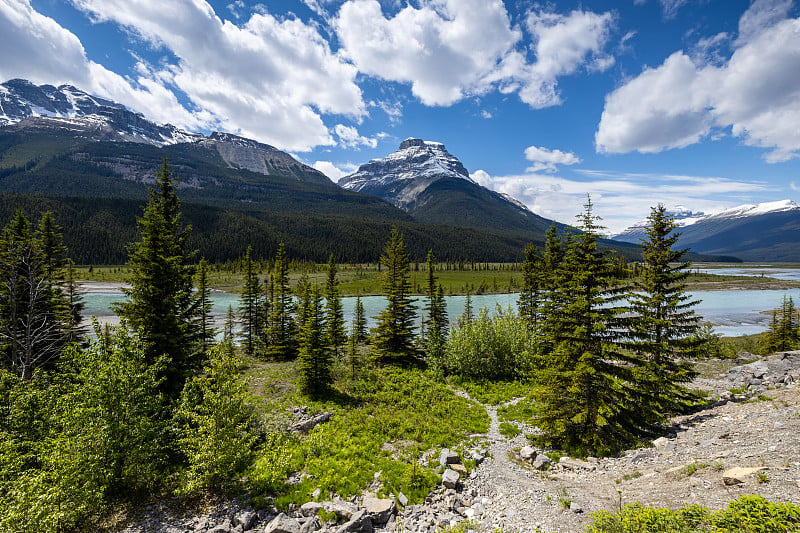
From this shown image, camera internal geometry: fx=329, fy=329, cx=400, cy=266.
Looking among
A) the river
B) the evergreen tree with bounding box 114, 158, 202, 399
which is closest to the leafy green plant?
the evergreen tree with bounding box 114, 158, 202, 399

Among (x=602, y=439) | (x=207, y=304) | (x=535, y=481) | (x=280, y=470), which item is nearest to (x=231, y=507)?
(x=280, y=470)

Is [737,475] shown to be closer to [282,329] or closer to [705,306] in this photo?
[282,329]

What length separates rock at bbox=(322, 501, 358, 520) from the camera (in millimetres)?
13055

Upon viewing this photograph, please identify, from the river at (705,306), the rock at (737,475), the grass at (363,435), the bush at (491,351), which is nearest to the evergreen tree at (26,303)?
the grass at (363,435)

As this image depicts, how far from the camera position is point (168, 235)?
20812mm

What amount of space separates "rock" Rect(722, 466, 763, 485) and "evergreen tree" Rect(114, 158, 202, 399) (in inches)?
980

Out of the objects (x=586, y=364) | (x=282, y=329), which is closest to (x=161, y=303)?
(x=282, y=329)

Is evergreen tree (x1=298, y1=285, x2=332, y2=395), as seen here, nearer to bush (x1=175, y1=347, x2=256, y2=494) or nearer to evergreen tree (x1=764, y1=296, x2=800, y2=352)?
bush (x1=175, y1=347, x2=256, y2=494)

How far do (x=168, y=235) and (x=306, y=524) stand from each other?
1819cm

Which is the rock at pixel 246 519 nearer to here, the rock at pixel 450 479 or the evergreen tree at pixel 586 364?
the rock at pixel 450 479

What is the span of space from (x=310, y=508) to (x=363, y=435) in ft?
22.5

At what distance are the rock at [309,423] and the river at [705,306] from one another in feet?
104

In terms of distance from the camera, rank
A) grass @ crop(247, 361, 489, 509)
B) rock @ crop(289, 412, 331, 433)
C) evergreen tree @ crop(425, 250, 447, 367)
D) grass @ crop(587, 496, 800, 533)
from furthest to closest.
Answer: evergreen tree @ crop(425, 250, 447, 367)
rock @ crop(289, 412, 331, 433)
grass @ crop(247, 361, 489, 509)
grass @ crop(587, 496, 800, 533)

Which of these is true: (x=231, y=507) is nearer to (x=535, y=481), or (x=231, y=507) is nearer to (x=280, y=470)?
(x=280, y=470)
